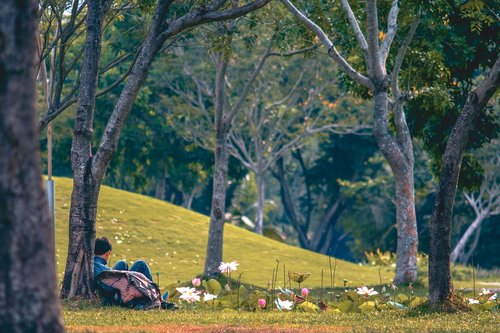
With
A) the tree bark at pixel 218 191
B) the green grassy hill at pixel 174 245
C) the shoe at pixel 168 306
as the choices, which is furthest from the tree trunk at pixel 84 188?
the green grassy hill at pixel 174 245

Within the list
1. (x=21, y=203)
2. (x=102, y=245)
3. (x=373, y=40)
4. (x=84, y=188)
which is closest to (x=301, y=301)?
(x=102, y=245)

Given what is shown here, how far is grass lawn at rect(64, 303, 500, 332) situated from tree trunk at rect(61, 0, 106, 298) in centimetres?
81

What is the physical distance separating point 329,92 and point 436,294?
32645mm

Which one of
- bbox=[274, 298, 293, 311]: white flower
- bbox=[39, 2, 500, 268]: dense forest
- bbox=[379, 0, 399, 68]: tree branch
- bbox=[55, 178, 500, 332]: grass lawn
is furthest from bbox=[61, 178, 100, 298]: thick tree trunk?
bbox=[39, 2, 500, 268]: dense forest

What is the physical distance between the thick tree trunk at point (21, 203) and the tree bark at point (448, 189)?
8026 millimetres

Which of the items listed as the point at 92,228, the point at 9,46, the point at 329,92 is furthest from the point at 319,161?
the point at 9,46

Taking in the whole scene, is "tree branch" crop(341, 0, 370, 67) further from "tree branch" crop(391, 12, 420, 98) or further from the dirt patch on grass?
the dirt patch on grass

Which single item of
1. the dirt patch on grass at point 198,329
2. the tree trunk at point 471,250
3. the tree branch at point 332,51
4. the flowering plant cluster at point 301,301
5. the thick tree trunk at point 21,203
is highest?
the tree branch at point 332,51

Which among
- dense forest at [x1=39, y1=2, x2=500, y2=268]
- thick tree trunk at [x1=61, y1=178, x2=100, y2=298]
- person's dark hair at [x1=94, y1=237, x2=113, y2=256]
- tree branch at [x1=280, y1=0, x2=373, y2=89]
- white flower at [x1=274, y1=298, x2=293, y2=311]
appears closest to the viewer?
white flower at [x1=274, y1=298, x2=293, y2=311]

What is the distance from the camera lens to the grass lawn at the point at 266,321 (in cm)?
1085

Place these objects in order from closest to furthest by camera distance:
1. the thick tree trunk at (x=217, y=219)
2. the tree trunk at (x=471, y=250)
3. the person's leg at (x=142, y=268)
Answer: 1. the person's leg at (x=142, y=268)
2. the thick tree trunk at (x=217, y=219)
3. the tree trunk at (x=471, y=250)

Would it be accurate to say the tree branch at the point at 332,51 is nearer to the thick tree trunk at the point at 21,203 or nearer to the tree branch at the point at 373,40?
the tree branch at the point at 373,40

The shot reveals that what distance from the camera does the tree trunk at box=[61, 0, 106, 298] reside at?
594 inches

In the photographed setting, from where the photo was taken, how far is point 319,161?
5497cm
